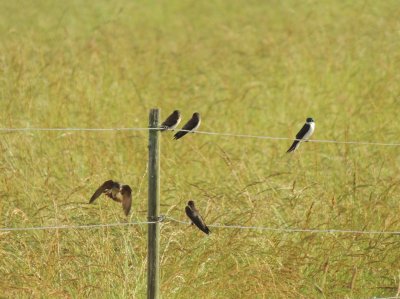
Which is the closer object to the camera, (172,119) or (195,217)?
(195,217)

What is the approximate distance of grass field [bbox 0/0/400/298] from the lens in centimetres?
476

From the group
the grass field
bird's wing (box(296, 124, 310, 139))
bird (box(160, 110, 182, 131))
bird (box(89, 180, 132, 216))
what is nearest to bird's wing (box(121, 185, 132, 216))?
bird (box(89, 180, 132, 216))

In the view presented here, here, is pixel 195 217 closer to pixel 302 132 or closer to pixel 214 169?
pixel 302 132

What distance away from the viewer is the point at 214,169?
667 centimetres

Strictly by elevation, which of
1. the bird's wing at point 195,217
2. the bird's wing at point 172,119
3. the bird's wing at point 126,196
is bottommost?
the bird's wing at point 195,217

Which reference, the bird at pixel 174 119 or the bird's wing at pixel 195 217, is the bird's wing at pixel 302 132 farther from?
the bird's wing at pixel 195 217

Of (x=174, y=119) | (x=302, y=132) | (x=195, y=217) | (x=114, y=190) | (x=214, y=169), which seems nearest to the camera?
(x=114, y=190)

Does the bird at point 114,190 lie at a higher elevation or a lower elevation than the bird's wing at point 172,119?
lower

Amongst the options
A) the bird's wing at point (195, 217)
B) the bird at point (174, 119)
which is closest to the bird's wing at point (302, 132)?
the bird at point (174, 119)

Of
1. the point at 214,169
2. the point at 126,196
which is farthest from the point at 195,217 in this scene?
the point at 214,169

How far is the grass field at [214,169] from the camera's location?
476cm

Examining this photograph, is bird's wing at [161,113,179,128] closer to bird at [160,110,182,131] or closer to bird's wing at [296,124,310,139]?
bird at [160,110,182,131]

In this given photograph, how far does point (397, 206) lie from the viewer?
223 inches

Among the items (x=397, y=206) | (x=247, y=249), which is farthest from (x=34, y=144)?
(x=397, y=206)
